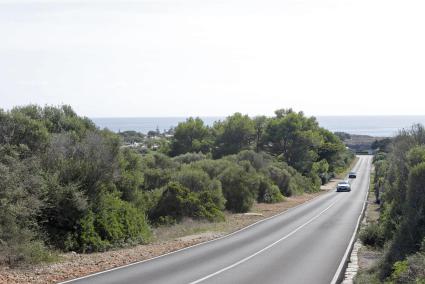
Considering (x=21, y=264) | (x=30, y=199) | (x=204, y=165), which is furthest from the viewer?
(x=204, y=165)

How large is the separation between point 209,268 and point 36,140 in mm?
11290

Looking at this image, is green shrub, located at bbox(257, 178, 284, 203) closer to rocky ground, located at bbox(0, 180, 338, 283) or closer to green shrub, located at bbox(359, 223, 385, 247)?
rocky ground, located at bbox(0, 180, 338, 283)

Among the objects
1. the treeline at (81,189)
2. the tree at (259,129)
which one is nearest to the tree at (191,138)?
the tree at (259,129)

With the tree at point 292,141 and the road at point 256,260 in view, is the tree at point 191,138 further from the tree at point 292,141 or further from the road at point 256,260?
the road at point 256,260

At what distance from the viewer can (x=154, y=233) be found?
2759cm

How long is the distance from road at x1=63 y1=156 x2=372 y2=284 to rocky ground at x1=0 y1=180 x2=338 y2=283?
660mm

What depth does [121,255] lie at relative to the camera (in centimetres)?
2002

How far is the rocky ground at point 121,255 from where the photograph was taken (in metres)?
15.2

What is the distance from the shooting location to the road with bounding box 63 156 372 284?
50.5 ft

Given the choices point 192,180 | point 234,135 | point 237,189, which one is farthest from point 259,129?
point 192,180

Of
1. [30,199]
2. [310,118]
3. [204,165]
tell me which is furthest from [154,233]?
[310,118]

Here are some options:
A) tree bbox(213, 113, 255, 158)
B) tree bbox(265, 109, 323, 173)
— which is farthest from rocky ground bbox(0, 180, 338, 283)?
tree bbox(265, 109, 323, 173)

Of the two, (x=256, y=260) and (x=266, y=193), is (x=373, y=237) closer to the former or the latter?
(x=256, y=260)

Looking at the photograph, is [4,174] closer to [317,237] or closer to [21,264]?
[21,264]
